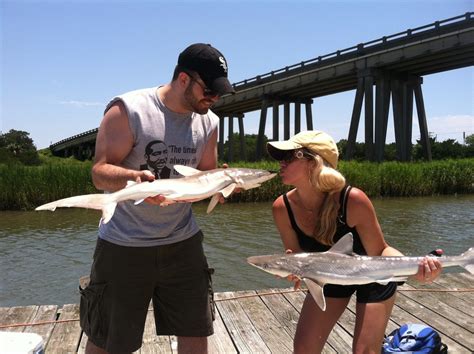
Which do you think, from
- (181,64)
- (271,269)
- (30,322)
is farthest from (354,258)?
(30,322)

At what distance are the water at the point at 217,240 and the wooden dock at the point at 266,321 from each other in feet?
8.38

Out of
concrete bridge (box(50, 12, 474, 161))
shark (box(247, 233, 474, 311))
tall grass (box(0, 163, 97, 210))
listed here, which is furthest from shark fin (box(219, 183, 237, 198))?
concrete bridge (box(50, 12, 474, 161))

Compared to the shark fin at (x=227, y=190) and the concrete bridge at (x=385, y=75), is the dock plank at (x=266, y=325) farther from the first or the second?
the concrete bridge at (x=385, y=75)

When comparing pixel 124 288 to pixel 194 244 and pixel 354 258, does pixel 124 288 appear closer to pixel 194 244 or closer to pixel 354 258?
pixel 194 244

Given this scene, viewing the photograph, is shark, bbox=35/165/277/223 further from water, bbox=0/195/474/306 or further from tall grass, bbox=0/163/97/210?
tall grass, bbox=0/163/97/210

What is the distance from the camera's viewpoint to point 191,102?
9.29ft

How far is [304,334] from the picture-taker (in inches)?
124

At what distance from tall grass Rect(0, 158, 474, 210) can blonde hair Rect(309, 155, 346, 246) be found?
14.7 meters

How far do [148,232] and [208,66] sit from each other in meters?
1.10

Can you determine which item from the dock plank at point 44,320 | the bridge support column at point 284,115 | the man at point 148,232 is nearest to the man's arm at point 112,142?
the man at point 148,232

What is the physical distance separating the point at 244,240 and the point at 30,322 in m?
7.75

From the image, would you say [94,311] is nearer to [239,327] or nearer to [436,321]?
[239,327]

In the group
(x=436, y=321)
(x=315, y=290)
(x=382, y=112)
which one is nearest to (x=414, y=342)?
(x=436, y=321)

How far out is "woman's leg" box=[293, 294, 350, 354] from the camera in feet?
10.2
